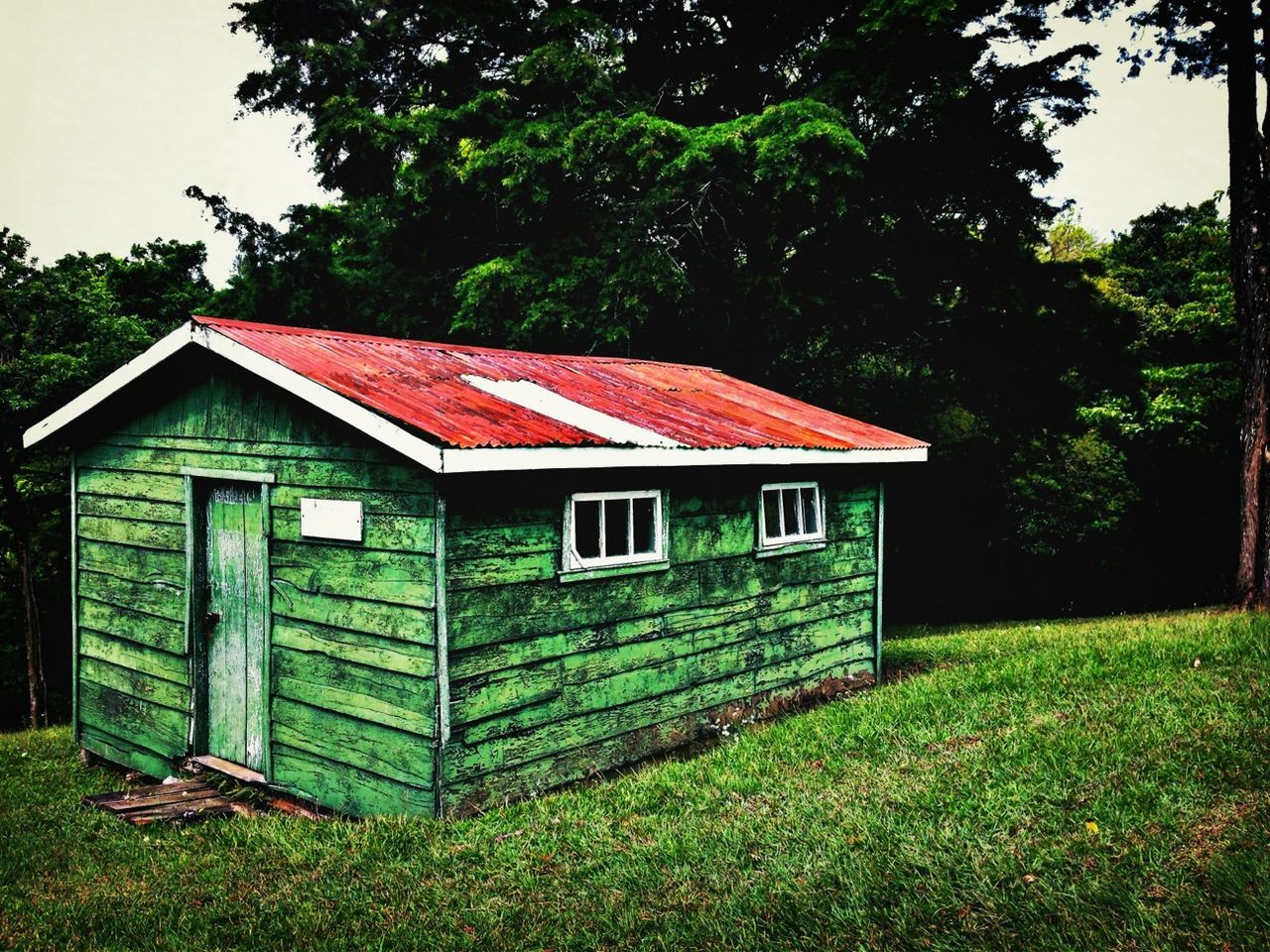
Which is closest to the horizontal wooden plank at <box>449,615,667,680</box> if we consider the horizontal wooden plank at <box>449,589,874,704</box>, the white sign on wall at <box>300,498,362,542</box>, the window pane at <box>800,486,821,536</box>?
the horizontal wooden plank at <box>449,589,874,704</box>

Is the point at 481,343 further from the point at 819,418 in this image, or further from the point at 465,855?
the point at 465,855

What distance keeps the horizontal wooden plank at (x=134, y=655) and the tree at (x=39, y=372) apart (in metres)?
10.0

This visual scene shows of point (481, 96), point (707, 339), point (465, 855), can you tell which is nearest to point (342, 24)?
point (481, 96)

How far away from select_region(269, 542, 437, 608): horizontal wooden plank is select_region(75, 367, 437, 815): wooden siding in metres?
0.01

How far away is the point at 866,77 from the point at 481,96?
22.5ft

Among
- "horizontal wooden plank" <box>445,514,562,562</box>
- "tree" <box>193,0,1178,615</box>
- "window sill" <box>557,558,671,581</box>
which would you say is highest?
"tree" <box>193,0,1178,615</box>

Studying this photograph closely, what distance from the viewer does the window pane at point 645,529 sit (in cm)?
795

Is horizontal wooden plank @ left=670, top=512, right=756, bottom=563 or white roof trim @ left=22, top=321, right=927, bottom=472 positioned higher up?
white roof trim @ left=22, top=321, right=927, bottom=472

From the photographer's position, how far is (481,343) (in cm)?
1925

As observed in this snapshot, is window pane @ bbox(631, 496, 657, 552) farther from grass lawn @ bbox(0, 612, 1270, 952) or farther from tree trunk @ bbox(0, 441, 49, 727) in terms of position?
tree trunk @ bbox(0, 441, 49, 727)

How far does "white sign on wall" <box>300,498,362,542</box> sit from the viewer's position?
21.9 feet

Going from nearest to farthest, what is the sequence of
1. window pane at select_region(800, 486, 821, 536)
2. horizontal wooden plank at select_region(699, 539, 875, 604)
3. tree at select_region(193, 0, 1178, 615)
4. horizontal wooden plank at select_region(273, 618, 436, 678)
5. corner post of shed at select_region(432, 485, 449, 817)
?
corner post of shed at select_region(432, 485, 449, 817), horizontal wooden plank at select_region(273, 618, 436, 678), horizontal wooden plank at select_region(699, 539, 875, 604), window pane at select_region(800, 486, 821, 536), tree at select_region(193, 0, 1178, 615)

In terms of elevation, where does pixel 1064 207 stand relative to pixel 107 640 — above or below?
above

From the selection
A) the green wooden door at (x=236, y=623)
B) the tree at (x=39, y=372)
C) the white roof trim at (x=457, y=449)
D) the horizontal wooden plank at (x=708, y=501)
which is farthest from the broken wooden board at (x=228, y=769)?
the tree at (x=39, y=372)
